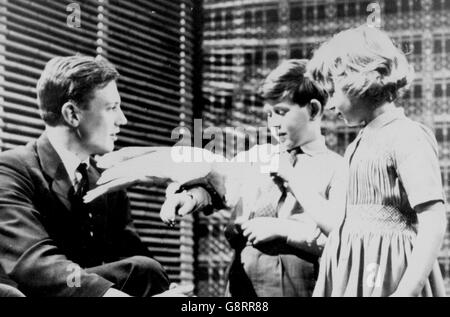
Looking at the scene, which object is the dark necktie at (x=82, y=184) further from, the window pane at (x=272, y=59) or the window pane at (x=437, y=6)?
the window pane at (x=437, y=6)

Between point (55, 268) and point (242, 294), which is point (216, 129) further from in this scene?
point (55, 268)

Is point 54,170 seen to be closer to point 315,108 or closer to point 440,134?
point 315,108

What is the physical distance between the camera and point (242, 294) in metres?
1.64

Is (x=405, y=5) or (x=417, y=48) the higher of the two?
(x=405, y=5)

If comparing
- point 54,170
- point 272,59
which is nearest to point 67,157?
point 54,170

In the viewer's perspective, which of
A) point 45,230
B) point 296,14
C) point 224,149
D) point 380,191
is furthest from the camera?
point 296,14

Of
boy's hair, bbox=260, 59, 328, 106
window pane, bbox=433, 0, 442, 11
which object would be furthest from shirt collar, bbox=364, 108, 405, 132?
window pane, bbox=433, 0, 442, 11

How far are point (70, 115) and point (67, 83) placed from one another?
8 cm

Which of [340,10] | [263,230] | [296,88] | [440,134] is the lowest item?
[263,230]

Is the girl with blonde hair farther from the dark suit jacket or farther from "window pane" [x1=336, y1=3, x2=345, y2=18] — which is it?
the dark suit jacket

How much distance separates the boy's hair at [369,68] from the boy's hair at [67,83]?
1.94 ft

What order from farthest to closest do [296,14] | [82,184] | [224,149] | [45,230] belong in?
1. [296,14]
2. [224,149]
3. [82,184]
4. [45,230]

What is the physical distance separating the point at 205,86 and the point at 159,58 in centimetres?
16

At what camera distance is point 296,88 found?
165 cm
